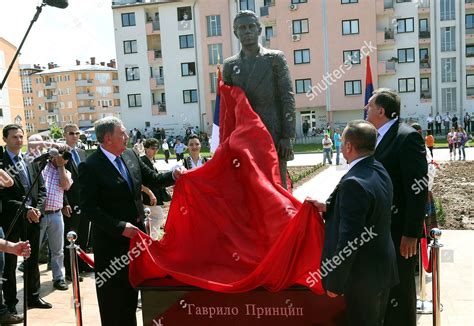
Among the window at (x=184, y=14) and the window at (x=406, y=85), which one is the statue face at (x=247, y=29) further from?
the window at (x=184, y=14)

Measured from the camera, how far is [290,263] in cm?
372

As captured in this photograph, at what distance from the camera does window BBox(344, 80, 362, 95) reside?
3738cm

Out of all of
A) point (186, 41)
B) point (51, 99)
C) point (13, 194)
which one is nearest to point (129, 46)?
point (186, 41)

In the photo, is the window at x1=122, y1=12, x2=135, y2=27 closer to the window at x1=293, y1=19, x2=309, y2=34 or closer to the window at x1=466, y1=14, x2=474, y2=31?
the window at x1=293, y1=19, x2=309, y2=34

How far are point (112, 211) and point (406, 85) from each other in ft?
122

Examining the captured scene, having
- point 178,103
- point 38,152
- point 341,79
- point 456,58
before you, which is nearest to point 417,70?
point 456,58

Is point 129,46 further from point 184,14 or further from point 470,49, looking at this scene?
Answer: point 470,49

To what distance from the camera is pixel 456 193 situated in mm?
12664

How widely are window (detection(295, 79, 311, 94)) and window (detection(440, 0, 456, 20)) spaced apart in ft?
36.2

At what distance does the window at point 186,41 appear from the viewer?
41.7 m

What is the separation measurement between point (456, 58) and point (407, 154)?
37473 mm

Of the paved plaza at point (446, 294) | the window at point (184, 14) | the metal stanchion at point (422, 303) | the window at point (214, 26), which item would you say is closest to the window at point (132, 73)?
the window at point (184, 14)

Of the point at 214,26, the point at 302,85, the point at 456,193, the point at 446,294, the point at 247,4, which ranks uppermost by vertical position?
the point at 247,4

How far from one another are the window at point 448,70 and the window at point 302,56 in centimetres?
1016
